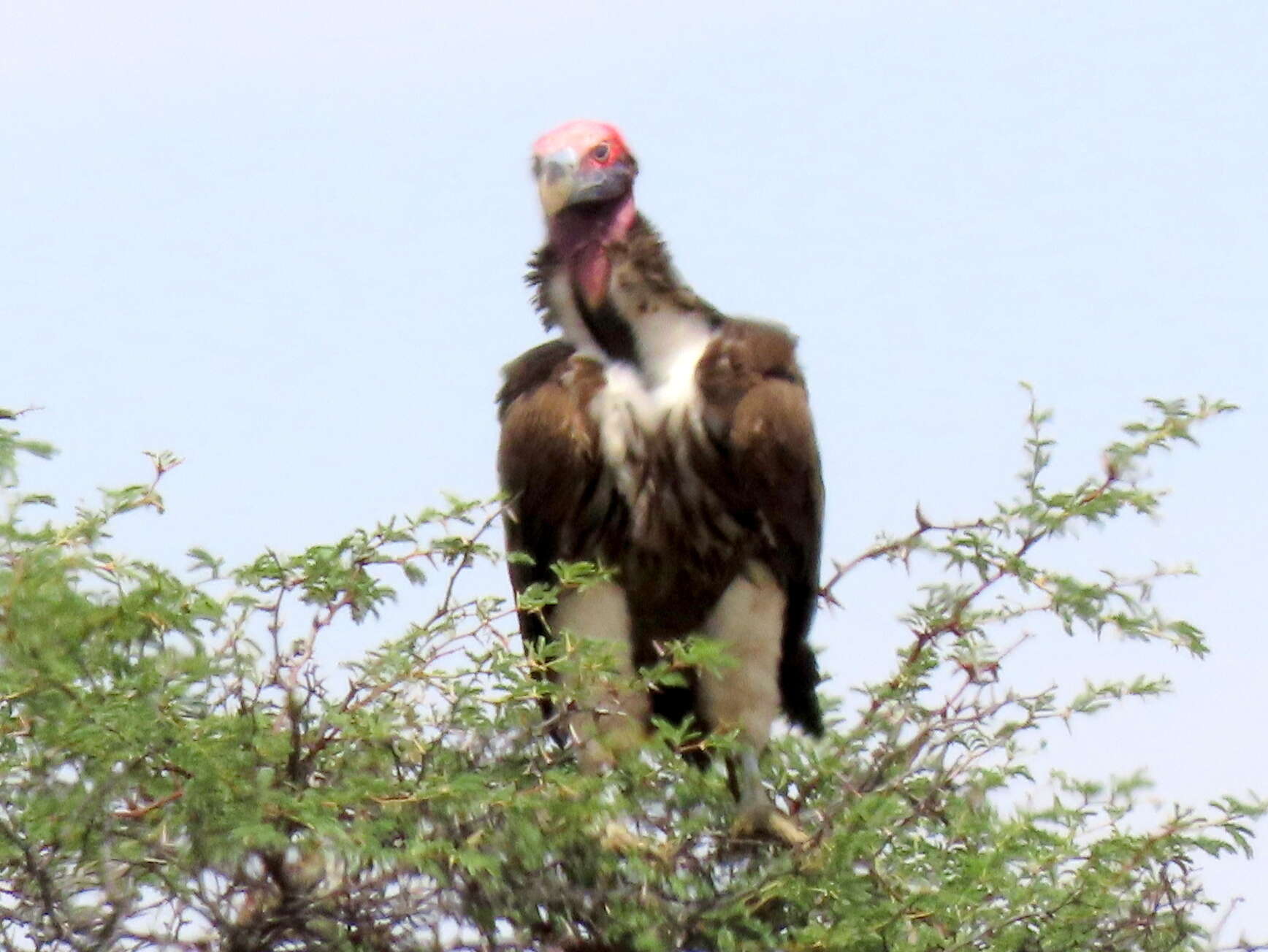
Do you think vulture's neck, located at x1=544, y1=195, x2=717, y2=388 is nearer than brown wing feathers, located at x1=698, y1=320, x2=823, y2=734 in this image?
No

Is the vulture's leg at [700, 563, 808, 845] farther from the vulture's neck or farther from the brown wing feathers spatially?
the vulture's neck

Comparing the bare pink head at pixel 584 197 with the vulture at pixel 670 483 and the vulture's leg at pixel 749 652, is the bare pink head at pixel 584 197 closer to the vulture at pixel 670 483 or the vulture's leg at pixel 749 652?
the vulture at pixel 670 483

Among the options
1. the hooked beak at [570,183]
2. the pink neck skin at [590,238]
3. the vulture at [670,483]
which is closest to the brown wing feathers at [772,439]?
the vulture at [670,483]

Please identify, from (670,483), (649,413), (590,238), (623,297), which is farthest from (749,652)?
(590,238)

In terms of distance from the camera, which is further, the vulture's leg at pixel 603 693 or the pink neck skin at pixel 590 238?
the pink neck skin at pixel 590 238

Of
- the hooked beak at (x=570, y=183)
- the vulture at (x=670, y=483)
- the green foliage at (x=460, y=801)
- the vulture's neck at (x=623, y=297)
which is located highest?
the hooked beak at (x=570, y=183)

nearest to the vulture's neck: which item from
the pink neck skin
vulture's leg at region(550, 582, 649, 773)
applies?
the pink neck skin

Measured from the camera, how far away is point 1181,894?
4.10m

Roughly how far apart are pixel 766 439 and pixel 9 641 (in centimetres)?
184

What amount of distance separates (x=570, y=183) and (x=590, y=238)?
13 cm

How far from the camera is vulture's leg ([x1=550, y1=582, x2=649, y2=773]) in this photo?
3651mm

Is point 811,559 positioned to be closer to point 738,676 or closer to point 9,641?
point 738,676

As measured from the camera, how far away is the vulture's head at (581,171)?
16.6 feet

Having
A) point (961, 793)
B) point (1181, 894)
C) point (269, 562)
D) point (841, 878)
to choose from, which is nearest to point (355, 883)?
point (269, 562)
